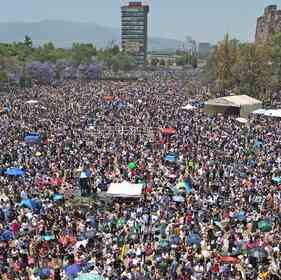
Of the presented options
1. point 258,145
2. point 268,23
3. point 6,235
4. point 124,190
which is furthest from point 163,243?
point 268,23

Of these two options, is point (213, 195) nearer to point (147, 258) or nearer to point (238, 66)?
point (147, 258)

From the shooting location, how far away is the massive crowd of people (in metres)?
16.1

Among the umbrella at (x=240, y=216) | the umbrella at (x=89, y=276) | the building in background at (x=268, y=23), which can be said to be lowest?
the umbrella at (x=89, y=276)

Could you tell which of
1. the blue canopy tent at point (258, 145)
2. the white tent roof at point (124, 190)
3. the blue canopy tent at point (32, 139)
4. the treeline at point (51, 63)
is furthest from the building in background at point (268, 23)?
the white tent roof at point (124, 190)

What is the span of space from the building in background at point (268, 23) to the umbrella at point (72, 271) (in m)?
114

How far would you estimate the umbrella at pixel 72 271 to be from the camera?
1514 cm

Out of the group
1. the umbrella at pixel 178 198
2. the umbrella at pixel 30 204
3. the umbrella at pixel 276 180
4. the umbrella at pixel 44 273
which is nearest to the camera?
the umbrella at pixel 44 273

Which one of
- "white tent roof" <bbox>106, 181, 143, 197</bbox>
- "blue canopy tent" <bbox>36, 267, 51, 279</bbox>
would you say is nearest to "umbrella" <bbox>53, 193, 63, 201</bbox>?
"white tent roof" <bbox>106, 181, 143, 197</bbox>

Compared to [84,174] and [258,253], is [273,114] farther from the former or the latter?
[258,253]

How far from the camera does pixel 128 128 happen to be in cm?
3812

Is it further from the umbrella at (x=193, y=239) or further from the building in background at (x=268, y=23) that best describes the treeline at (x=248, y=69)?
the building in background at (x=268, y=23)

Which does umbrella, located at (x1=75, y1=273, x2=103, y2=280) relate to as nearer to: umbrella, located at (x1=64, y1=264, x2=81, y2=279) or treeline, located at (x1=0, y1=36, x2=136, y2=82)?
umbrella, located at (x1=64, y1=264, x2=81, y2=279)

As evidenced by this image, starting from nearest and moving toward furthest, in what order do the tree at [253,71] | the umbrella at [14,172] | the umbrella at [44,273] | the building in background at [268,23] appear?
1. the umbrella at [44,273]
2. the umbrella at [14,172]
3. the tree at [253,71]
4. the building in background at [268,23]

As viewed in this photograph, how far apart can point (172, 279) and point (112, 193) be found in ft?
23.9
